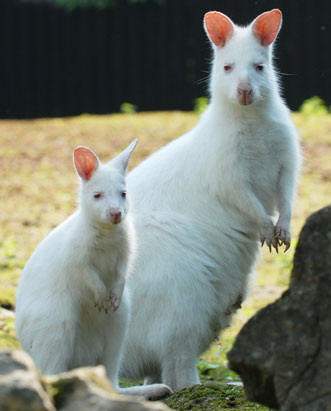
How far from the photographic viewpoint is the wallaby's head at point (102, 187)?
16.9ft

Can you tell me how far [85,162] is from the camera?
5.34m

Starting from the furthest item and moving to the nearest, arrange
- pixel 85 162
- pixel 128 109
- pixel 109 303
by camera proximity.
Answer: pixel 128 109 < pixel 85 162 < pixel 109 303

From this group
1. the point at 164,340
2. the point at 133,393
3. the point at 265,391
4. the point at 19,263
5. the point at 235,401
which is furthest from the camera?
the point at 19,263

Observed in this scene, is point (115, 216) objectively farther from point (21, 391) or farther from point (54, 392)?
point (21, 391)

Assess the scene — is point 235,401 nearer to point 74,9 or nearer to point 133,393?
point 133,393

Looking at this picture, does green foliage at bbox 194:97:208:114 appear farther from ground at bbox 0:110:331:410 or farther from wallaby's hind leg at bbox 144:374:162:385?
wallaby's hind leg at bbox 144:374:162:385

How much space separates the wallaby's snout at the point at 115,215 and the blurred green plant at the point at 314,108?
7.92 metres

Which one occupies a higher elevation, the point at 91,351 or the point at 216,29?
the point at 216,29

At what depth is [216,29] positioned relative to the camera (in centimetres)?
631

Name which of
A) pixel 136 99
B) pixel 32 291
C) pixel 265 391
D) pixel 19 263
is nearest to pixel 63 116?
pixel 136 99

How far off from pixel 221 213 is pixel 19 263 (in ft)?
9.08

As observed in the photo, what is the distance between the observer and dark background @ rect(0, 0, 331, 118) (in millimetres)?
15328

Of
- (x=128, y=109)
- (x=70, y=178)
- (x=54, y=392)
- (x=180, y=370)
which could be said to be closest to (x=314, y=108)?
(x=128, y=109)

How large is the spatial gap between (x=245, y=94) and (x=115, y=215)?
123 centimetres
